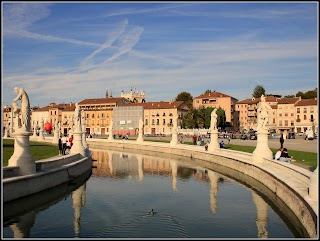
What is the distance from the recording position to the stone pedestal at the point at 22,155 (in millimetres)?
15620

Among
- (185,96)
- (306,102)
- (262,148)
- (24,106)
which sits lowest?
(262,148)

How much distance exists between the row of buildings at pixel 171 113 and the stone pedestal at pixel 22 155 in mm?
88145

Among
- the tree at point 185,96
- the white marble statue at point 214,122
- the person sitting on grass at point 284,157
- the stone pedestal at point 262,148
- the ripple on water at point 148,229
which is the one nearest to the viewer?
the ripple on water at point 148,229

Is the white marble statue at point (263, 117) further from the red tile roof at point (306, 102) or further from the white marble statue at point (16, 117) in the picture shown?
the red tile roof at point (306, 102)

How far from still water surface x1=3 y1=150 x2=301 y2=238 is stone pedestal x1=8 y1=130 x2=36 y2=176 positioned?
1.17 m

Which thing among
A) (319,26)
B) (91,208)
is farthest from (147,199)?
(319,26)

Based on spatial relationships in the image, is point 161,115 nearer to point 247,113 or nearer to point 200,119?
point 200,119

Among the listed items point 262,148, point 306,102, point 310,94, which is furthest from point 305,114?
point 262,148

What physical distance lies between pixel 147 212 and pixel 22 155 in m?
5.25

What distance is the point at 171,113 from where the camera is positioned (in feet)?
367

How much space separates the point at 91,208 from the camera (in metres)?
15.8

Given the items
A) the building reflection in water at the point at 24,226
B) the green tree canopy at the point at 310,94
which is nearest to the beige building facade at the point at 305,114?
the green tree canopy at the point at 310,94

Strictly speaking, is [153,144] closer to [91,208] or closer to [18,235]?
[91,208]

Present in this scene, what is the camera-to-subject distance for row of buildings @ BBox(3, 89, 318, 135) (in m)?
104
